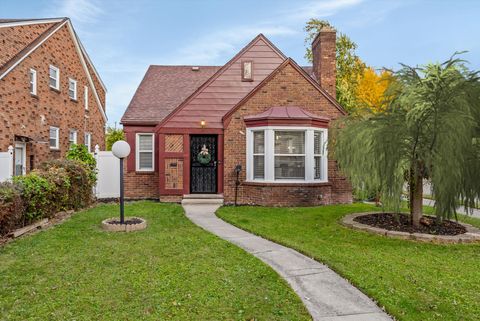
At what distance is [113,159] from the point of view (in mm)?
13227

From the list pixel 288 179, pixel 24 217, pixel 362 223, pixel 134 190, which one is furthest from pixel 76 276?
pixel 134 190

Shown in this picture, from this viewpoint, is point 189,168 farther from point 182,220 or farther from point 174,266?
point 174,266

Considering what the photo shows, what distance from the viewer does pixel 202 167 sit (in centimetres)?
1277

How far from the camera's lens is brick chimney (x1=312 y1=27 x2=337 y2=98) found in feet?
42.7

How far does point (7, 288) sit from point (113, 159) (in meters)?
9.34

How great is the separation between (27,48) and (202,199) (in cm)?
951

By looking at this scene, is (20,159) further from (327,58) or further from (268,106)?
(327,58)

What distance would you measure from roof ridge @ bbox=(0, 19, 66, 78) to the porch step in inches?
313

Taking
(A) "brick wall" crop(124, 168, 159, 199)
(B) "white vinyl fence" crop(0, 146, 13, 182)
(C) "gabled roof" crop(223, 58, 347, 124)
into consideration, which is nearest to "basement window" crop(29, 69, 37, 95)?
(B) "white vinyl fence" crop(0, 146, 13, 182)

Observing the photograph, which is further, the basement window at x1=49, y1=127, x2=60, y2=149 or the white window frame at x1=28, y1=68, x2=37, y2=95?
the basement window at x1=49, y1=127, x2=60, y2=149

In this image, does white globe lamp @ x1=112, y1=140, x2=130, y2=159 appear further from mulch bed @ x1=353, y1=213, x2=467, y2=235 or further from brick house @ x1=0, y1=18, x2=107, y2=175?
brick house @ x1=0, y1=18, x2=107, y2=175

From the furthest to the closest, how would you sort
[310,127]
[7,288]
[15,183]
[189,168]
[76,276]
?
[189,168] → [310,127] → [15,183] → [76,276] → [7,288]

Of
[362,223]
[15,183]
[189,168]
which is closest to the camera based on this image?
[15,183]

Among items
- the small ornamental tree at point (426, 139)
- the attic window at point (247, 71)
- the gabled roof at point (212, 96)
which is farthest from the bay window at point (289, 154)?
the small ornamental tree at point (426, 139)
